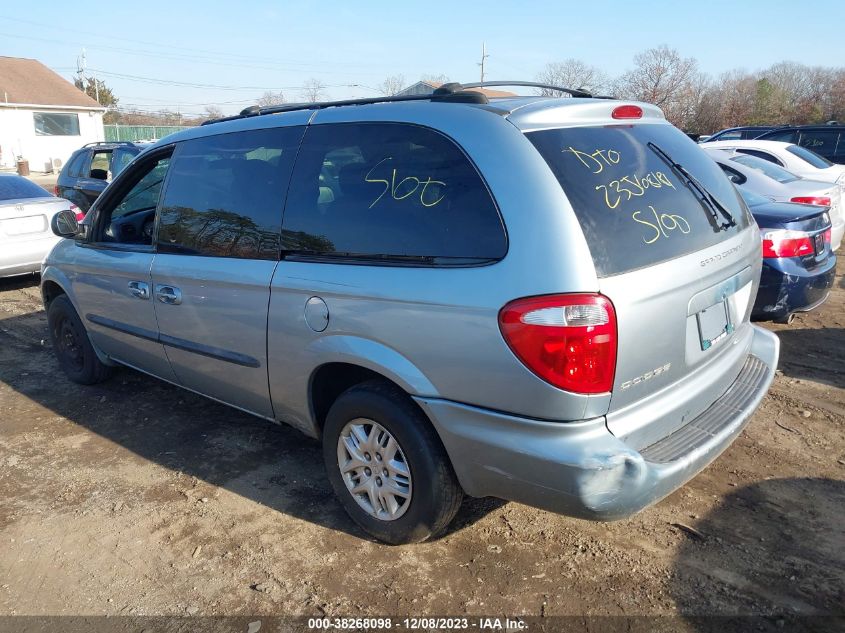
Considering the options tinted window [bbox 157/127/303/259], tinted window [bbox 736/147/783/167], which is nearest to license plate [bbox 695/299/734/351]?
tinted window [bbox 157/127/303/259]

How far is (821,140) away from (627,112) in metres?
15.5

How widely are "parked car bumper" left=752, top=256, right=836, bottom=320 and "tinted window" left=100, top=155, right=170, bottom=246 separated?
165 inches

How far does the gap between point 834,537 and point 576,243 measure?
191 centimetres

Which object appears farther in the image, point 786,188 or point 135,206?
point 786,188

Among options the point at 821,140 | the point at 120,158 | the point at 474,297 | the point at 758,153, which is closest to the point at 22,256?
the point at 120,158

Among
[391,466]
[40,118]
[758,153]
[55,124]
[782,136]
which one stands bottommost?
[391,466]

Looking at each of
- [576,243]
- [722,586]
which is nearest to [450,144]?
[576,243]

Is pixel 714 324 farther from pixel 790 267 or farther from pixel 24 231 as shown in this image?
pixel 24 231

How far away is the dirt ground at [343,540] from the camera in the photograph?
264 cm

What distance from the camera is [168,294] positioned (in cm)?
367

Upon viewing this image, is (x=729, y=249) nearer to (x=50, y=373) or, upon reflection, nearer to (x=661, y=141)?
(x=661, y=141)

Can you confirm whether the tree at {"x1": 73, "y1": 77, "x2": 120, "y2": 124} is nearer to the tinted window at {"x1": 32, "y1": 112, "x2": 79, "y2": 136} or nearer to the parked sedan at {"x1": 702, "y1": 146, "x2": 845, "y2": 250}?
the tinted window at {"x1": 32, "y1": 112, "x2": 79, "y2": 136}

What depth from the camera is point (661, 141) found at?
2.95 meters

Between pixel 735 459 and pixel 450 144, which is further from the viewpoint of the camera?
pixel 735 459
